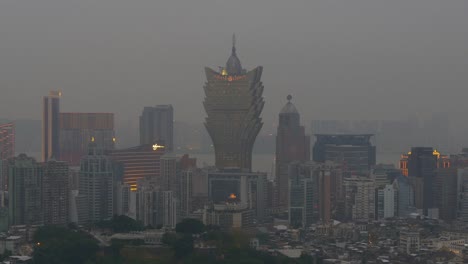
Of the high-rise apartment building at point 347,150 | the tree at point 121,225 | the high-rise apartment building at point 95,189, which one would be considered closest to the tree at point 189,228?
the tree at point 121,225

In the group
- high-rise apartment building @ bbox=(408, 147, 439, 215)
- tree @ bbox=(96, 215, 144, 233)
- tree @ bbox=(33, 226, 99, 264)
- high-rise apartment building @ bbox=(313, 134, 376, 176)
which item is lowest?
tree @ bbox=(33, 226, 99, 264)

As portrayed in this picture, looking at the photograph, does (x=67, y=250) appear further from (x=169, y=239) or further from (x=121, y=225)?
(x=121, y=225)

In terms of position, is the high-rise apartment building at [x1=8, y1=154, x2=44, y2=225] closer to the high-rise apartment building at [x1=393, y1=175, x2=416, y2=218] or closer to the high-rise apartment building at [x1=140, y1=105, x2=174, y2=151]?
the high-rise apartment building at [x1=393, y1=175, x2=416, y2=218]

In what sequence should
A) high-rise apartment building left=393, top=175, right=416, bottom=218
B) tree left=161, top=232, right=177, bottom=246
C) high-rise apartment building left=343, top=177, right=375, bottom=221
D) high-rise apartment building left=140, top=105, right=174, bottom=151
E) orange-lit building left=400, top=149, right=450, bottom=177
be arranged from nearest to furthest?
tree left=161, top=232, right=177, bottom=246 → high-rise apartment building left=343, top=177, right=375, bottom=221 → high-rise apartment building left=393, top=175, right=416, bottom=218 → orange-lit building left=400, top=149, right=450, bottom=177 → high-rise apartment building left=140, top=105, right=174, bottom=151

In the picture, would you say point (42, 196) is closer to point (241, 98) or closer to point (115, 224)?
point (115, 224)

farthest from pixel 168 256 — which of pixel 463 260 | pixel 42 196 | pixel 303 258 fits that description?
pixel 42 196

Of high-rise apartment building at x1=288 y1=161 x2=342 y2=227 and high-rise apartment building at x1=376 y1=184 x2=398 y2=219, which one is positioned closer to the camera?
high-rise apartment building at x1=288 y1=161 x2=342 y2=227

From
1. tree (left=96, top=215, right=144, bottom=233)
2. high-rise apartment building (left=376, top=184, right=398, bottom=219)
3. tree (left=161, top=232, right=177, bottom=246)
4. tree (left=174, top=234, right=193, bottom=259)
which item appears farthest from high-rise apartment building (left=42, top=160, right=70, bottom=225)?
high-rise apartment building (left=376, top=184, right=398, bottom=219)
